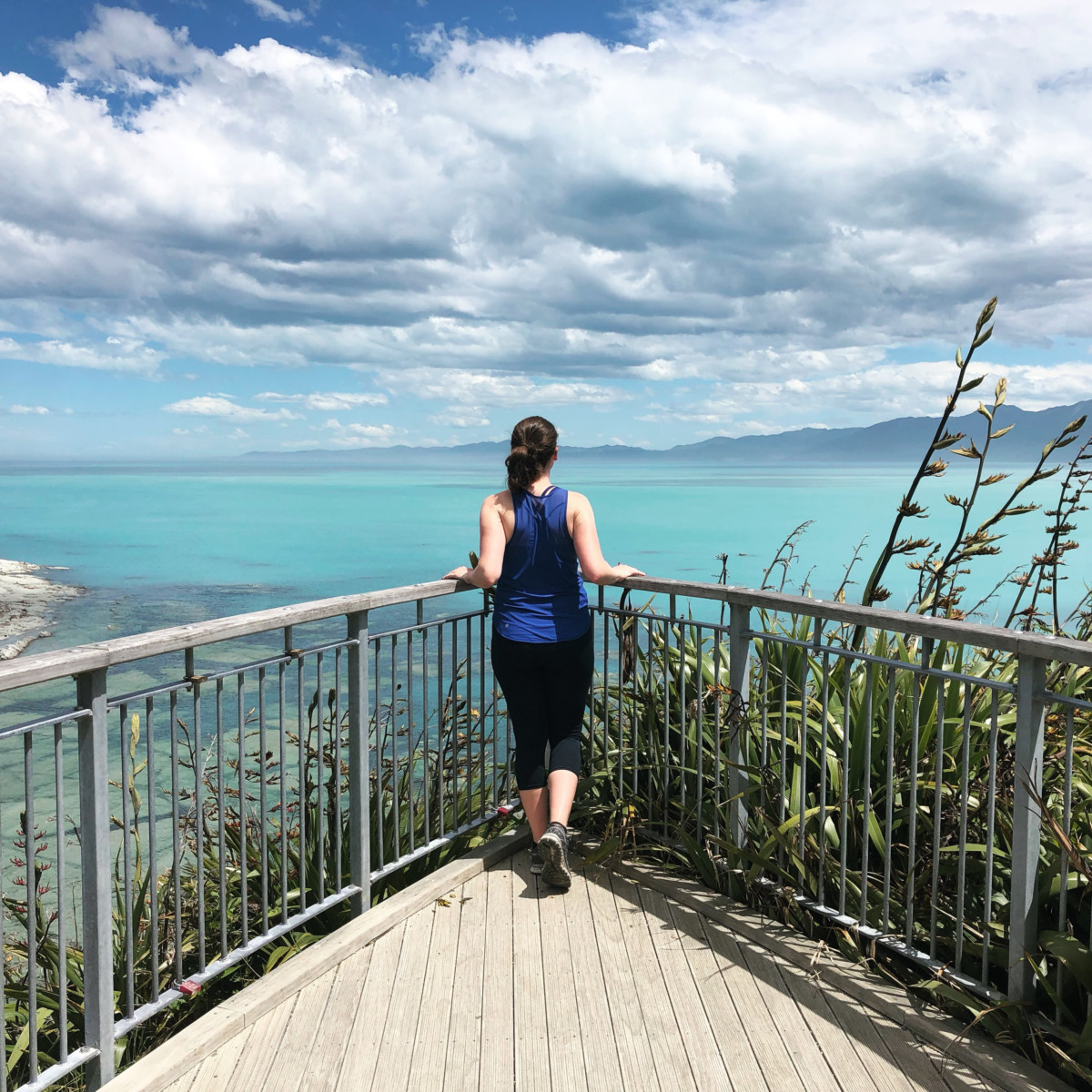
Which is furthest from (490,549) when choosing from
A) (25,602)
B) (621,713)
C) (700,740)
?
(25,602)

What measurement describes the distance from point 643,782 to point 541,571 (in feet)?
3.88

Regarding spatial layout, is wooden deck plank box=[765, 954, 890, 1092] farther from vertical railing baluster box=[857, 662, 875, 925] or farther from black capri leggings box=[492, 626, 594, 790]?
black capri leggings box=[492, 626, 594, 790]

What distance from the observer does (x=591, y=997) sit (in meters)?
3.01

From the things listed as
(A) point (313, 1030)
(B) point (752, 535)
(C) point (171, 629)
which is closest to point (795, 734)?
(A) point (313, 1030)

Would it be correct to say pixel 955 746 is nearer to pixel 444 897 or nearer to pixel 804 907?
pixel 804 907

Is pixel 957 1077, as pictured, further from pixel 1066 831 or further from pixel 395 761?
pixel 395 761

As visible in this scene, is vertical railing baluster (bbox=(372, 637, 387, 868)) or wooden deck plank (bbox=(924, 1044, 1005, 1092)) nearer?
wooden deck plank (bbox=(924, 1044, 1005, 1092))

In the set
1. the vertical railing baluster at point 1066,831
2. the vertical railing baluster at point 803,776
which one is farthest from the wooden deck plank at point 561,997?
the vertical railing baluster at point 1066,831

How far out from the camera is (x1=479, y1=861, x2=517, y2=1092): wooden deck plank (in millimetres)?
2619

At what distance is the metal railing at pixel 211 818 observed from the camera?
8.04 feet

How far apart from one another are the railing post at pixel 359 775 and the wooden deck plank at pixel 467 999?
398 millimetres

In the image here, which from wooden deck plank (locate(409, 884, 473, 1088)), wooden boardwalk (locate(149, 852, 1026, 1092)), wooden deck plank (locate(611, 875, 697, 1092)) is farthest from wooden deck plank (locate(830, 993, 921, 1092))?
wooden deck plank (locate(409, 884, 473, 1088))

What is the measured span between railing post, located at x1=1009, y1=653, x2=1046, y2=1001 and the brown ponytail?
192 cm

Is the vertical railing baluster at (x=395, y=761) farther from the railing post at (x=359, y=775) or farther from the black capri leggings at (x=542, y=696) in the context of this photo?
the black capri leggings at (x=542, y=696)
